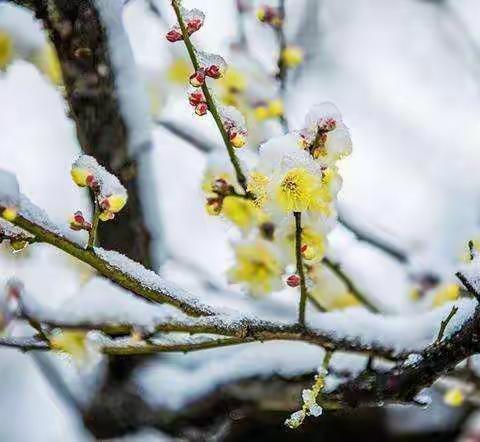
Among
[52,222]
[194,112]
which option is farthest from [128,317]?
[194,112]

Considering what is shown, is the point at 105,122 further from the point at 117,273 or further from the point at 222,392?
the point at 222,392

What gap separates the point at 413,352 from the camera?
1.17m

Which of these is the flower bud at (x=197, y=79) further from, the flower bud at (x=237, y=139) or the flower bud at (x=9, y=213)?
the flower bud at (x=9, y=213)

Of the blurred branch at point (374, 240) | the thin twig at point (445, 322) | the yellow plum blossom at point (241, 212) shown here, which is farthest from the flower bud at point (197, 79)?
the blurred branch at point (374, 240)

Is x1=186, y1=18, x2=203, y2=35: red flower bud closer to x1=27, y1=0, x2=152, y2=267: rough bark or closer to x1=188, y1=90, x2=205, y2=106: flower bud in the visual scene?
x1=188, y1=90, x2=205, y2=106: flower bud

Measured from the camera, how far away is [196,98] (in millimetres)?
957

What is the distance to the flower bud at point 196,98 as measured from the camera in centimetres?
96

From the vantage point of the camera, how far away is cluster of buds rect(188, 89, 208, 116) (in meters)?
0.96

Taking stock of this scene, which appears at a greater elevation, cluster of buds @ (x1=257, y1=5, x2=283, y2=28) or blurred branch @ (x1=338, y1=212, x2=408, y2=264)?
cluster of buds @ (x1=257, y1=5, x2=283, y2=28)

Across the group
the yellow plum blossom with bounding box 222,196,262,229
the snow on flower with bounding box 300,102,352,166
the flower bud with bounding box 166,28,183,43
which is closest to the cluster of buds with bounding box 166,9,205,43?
the flower bud with bounding box 166,28,183,43

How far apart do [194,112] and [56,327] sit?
1.39 ft

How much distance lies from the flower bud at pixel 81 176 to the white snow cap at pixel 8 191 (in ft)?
0.33

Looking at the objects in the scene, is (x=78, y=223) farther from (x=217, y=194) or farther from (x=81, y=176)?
(x=217, y=194)

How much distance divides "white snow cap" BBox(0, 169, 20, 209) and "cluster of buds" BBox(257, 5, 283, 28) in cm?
111
